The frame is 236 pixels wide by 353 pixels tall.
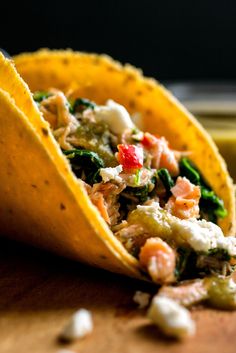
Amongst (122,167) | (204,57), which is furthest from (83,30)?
(122,167)

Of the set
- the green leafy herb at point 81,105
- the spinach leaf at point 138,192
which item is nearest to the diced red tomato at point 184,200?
the spinach leaf at point 138,192

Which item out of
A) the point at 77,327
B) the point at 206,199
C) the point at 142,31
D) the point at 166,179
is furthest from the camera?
the point at 142,31

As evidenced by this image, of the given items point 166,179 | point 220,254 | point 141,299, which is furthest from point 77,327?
point 166,179

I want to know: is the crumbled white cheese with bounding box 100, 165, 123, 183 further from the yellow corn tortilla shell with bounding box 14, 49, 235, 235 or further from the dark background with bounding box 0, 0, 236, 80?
the dark background with bounding box 0, 0, 236, 80

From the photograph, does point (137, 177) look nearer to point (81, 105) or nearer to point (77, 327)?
point (81, 105)

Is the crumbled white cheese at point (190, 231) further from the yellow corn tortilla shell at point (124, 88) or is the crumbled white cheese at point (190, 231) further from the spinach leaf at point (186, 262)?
the yellow corn tortilla shell at point (124, 88)

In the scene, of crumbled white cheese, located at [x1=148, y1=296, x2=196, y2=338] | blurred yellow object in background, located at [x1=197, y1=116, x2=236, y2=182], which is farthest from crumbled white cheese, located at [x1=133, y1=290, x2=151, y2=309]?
blurred yellow object in background, located at [x1=197, y1=116, x2=236, y2=182]

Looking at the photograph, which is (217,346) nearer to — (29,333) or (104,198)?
(29,333)
